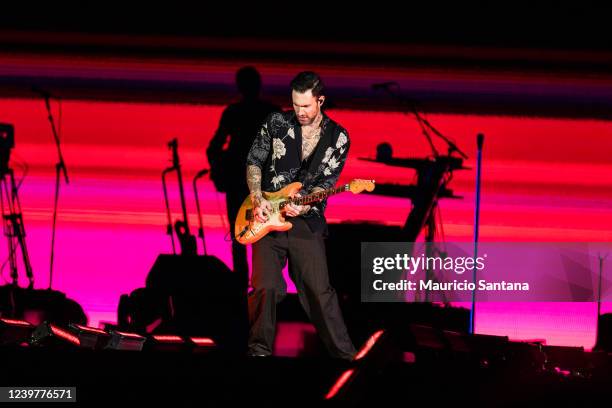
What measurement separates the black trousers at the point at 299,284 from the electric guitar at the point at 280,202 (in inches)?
3.5

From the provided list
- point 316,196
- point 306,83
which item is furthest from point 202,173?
point 306,83

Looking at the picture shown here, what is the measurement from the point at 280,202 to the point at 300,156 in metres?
0.32

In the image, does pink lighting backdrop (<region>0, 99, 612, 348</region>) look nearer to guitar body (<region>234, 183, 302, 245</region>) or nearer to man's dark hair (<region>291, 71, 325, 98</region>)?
guitar body (<region>234, 183, 302, 245</region>)

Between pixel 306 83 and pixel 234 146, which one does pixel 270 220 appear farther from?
pixel 234 146

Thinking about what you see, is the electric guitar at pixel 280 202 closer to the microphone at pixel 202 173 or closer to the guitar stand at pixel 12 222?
the microphone at pixel 202 173

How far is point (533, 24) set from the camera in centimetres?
791

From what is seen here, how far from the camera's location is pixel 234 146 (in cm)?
746

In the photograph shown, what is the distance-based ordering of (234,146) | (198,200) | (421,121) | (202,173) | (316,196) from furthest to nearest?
(198,200) < (421,121) < (202,173) < (234,146) < (316,196)

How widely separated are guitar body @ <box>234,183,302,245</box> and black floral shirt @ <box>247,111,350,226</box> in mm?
79

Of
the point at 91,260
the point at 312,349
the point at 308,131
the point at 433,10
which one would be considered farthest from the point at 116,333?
the point at 433,10

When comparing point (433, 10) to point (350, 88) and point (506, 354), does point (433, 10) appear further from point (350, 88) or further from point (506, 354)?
point (506, 354)

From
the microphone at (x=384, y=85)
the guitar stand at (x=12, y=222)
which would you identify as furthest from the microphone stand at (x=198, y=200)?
the microphone at (x=384, y=85)

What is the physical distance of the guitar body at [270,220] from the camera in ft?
17.5

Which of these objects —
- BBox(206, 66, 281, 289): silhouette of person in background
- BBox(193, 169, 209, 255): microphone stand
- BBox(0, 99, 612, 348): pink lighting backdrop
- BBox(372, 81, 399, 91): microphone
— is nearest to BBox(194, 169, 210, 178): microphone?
BBox(193, 169, 209, 255): microphone stand
